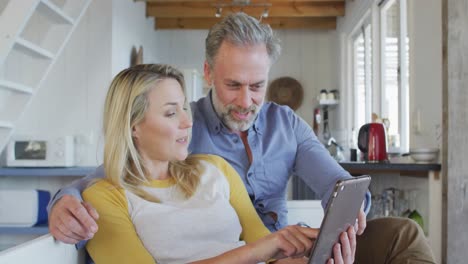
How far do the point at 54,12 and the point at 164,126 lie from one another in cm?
213

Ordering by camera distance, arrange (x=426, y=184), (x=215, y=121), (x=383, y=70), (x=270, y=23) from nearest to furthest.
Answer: (x=215, y=121), (x=426, y=184), (x=383, y=70), (x=270, y=23)

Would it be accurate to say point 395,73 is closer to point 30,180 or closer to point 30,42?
point 30,42

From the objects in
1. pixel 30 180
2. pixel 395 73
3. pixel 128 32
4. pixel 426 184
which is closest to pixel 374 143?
pixel 426 184

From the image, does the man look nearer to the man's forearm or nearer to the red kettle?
the man's forearm

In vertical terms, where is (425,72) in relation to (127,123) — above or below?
above

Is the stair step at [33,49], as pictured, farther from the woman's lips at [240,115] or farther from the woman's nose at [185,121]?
the woman's nose at [185,121]

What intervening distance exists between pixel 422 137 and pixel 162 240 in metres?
2.09

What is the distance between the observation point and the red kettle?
10.5 ft

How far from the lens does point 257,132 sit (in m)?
1.93

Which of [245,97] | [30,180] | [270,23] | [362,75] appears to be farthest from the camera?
[270,23]

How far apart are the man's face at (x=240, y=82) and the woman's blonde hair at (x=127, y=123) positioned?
35cm

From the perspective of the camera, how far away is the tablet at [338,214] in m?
1.12

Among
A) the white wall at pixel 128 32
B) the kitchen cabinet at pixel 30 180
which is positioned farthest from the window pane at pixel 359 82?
the kitchen cabinet at pixel 30 180

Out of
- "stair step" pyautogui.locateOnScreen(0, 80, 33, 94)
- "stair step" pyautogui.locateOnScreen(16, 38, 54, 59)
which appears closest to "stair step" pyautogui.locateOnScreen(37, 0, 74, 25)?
"stair step" pyautogui.locateOnScreen(16, 38, 54, 59)
